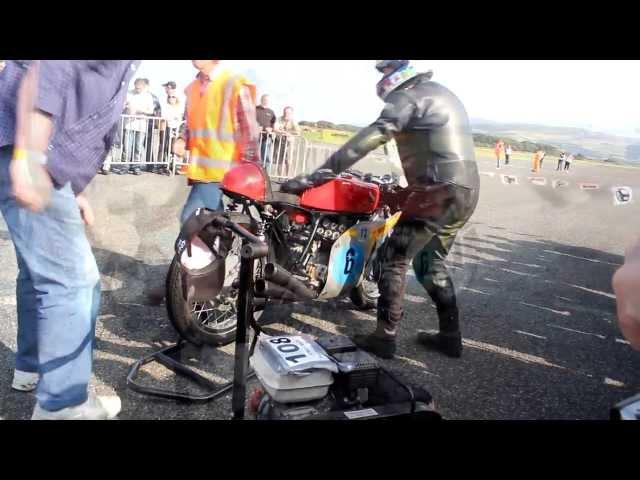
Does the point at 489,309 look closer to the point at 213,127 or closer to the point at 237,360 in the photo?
the point at 237,360

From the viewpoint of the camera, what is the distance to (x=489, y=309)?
50.3 inches

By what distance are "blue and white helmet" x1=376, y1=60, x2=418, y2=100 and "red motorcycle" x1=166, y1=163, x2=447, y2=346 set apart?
198 millimetres

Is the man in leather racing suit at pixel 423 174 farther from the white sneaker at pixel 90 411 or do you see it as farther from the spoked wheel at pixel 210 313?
the white sneaker at pixel 90 411

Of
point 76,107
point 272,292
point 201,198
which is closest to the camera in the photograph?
point 76,107

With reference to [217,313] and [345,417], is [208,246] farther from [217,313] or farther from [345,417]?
[345,417]

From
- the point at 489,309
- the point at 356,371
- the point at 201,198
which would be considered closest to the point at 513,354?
the point at 489,309

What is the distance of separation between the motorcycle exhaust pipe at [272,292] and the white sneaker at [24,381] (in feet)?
1.95

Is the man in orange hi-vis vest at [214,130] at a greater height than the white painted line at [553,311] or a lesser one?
greater

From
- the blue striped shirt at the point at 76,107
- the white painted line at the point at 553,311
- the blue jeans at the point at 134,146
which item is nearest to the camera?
the blue striped shirt at the point at 76,107

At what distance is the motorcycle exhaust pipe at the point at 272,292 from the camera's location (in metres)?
1.29

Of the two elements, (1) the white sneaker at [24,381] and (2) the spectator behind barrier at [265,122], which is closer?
(2) the spectator behind barrier at [265,122]

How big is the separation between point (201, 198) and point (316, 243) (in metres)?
0.34

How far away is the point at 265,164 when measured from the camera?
1.24 metres

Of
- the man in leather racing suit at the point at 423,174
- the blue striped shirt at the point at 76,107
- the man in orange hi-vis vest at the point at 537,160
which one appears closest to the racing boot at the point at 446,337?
the man in leather racing suit at the point at 423,174
